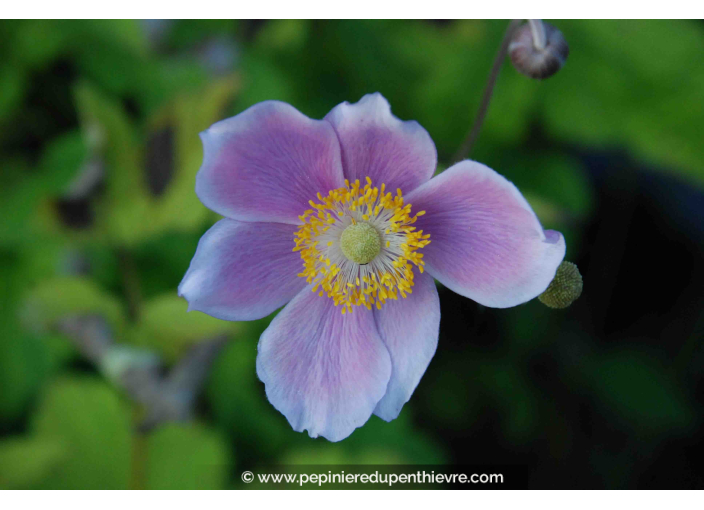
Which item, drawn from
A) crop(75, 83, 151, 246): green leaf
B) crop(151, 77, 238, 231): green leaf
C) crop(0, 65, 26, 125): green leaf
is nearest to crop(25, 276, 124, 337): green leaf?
crop(75, 83, 151, 246): green leaf

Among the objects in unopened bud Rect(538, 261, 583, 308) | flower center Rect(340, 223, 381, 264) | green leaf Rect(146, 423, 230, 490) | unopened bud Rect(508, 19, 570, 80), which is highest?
unopened bud Rect(508, 19, 570, 80)

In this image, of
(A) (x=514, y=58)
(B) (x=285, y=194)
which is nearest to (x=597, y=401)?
(A) (x=514, y=58)

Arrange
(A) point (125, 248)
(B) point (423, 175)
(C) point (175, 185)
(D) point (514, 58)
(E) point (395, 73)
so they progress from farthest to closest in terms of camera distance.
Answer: (E) point (395, 73), (A) point (125, 248), (C) point (175, 185), (D) point (514, 58), (B) point (423, 175)

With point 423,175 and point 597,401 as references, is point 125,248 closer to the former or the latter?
point 423,175

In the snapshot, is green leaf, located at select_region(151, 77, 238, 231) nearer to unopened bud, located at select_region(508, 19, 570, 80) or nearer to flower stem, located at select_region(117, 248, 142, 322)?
flower stem, located at select_region(117, 248, 142, 322)

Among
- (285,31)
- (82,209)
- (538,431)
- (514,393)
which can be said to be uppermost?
(285,31)

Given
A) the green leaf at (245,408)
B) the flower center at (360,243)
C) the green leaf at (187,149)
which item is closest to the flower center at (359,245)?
the flower center at (360,243)

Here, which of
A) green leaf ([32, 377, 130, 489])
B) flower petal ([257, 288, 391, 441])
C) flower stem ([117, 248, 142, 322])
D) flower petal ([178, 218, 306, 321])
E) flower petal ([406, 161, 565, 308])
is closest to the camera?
flower petal ([406, 161, 565, 308])
